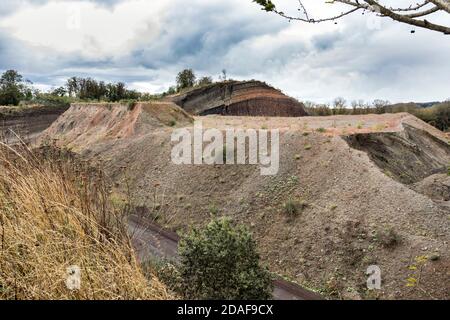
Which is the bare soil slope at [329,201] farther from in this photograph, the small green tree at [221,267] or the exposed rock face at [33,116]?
the exposed rock face at [33,116]

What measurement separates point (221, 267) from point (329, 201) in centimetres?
866

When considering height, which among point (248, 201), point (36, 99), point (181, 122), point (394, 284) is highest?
point (36, 99)

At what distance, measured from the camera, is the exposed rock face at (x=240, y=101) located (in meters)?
36.9

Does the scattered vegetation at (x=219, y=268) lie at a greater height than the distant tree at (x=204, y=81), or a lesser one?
lesser

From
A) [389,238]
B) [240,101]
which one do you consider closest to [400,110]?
[240,101]

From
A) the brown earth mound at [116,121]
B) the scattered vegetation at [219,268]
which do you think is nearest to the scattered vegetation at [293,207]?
the scattered vegetation at [219,268]

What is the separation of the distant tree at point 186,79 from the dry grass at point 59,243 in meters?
37.1

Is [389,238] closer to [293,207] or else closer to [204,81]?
[293,207]

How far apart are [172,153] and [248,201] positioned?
20.1ft

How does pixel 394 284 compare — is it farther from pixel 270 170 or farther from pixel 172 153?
pixel 172 153

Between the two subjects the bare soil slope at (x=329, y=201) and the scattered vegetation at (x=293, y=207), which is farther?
the scattered vegetation at (x=293, y=207)

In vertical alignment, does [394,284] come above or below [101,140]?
below

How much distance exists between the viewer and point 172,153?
20969 mm
